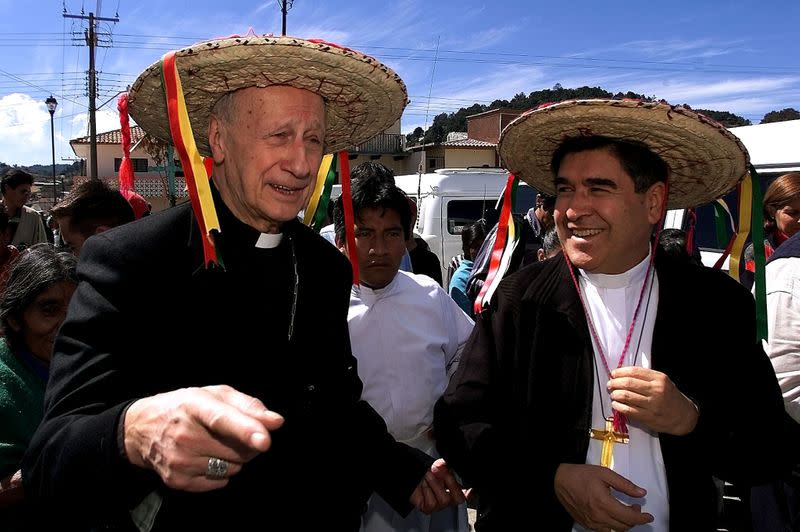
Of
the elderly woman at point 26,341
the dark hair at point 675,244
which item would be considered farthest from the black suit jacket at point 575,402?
the elderly woman at point 26,341

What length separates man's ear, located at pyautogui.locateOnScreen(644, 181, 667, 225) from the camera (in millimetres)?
2033

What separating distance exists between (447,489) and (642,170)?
1261mm

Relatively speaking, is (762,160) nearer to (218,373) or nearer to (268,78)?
(268,78)

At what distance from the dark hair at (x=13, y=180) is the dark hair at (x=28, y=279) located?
402 centimetres

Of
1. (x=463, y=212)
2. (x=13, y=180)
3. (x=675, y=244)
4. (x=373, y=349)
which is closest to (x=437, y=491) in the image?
(x=373, y=349)

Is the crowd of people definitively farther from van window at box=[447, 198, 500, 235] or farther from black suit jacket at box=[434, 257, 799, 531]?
van window at box=[447, 198, 500, 235]

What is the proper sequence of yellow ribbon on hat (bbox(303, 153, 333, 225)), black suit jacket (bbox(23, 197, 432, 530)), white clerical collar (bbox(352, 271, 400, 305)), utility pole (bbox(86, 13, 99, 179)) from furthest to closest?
utility pole (bbox(86, 13, 99, 179)), white clerical collar (bbox(352, 271, 400, 305)), yellow ribbon on hat (bbox(303, 153, 333, 225)), black suit jacket (bbox(23, 197, 432, 530))

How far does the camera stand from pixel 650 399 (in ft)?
5.26

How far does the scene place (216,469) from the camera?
38.5 inches

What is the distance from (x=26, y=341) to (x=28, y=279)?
24 centimetres

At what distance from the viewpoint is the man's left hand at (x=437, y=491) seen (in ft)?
6.15

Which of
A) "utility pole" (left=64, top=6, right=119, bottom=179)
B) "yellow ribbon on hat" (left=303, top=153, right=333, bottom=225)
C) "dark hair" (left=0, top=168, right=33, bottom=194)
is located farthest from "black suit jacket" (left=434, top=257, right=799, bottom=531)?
"utility pole" (left=64, top=6, right=119, bottom=179)

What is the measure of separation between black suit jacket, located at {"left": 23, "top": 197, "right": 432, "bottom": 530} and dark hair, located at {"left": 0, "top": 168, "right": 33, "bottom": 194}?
16.7 ft

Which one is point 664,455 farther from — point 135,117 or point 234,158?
point 135,117
